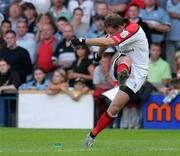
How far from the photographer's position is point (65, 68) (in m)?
17.6

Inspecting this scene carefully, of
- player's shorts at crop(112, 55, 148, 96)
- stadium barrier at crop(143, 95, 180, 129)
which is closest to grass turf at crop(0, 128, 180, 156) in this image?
player's shorts at crop(112, 55, 148, 96)

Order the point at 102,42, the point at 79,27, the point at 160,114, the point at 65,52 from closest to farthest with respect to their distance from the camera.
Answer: the point at 102,42 → the point at 160,114 → the point at 65,52 → the point at 79,27

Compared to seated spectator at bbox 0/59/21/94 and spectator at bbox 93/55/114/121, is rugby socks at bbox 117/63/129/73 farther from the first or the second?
seated spectator at bbox 0/59/21/94

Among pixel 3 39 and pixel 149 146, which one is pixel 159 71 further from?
pixel 149 146

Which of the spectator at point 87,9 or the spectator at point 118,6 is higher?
the spectator at point 118,6

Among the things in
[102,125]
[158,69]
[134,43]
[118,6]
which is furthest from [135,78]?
[118,6]

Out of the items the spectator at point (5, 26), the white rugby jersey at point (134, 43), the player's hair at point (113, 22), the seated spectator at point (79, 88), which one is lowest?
the seated spectator at point (79, 88)

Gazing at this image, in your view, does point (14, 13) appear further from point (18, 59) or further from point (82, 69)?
point (82, 69)

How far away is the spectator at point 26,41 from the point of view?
1834 centimetres

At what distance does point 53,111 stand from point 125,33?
641 centimetres

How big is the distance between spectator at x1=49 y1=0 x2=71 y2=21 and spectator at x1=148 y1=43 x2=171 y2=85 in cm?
285

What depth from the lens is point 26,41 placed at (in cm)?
1838

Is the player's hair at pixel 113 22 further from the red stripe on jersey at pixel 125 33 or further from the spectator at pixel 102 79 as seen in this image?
the spectator at pixel 102 79

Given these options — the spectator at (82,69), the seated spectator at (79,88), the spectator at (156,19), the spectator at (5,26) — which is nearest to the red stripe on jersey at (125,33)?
the seated spectator at (79,88)
